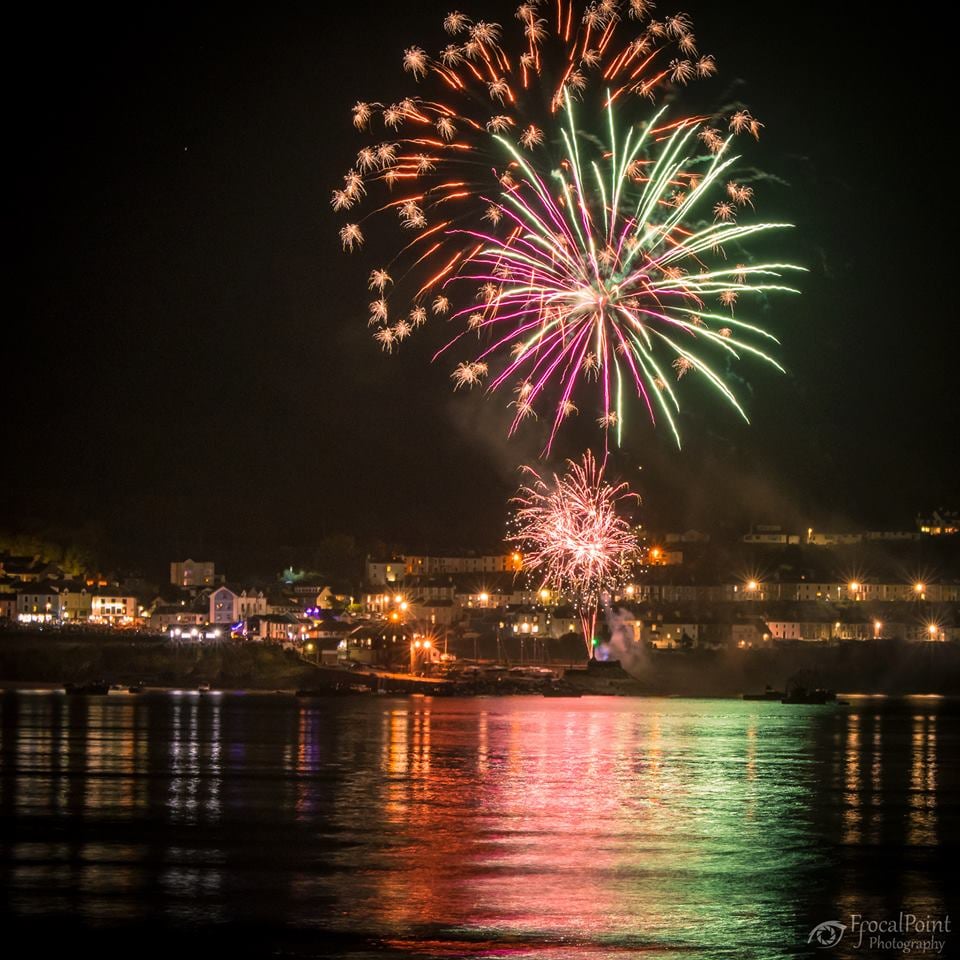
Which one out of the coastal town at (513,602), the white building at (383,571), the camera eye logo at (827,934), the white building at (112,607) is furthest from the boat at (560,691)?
the camera eye logo at (827,934)

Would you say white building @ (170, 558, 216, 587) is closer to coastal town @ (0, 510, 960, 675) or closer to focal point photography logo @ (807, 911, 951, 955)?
coastal town @ (0, 510, 960, 675)

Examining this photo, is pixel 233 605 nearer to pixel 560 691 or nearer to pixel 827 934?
pixel 560 691

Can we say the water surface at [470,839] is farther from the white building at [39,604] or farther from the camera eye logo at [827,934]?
the white building at [39,604]

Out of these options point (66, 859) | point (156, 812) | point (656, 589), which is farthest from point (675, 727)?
point (656, 589)

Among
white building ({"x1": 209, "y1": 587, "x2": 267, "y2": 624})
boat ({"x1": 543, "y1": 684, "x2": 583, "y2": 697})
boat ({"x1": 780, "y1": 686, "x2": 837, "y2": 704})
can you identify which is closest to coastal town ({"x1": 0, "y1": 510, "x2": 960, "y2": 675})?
white building ({"x1": 209, "y1": 587, "x2": 267, "y2": 624})

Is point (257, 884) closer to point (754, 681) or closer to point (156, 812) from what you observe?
point (156, 812)

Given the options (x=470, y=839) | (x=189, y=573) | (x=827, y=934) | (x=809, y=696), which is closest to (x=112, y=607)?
(x=189, y=573)
